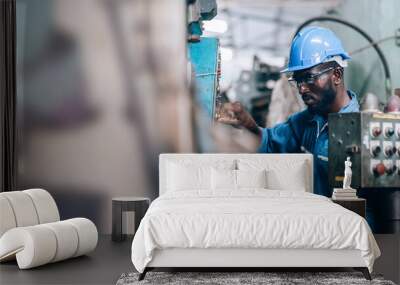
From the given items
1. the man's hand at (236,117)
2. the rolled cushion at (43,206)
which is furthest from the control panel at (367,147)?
the rolled cushion at (43,206)

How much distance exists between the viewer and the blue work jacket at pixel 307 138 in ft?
23.2

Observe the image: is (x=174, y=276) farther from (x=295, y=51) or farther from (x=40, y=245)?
(x=295, y=51)

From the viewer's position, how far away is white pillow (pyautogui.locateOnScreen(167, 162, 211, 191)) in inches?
257

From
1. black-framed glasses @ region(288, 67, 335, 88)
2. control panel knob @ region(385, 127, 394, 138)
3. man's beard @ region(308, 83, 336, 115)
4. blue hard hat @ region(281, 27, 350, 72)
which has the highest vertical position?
blue hard hat @ region(281, 27, 350, 72)

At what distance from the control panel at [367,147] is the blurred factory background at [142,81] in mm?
229

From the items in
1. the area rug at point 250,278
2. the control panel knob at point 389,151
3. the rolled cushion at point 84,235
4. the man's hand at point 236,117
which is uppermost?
the man's hand at point 236,117

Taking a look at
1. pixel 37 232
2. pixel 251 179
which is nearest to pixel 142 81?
pixel 251 179

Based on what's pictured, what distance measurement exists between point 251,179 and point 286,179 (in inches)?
15.4

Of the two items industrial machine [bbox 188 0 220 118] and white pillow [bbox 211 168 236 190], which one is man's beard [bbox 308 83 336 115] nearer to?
industrial machine [bbox 188 0 220 118]

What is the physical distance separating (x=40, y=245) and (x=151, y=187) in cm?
221

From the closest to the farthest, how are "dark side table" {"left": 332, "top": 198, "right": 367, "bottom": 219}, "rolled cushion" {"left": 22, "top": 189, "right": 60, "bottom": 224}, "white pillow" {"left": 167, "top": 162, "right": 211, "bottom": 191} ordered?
"rolled cushion" {"left": 22, "top": 189, "right": 60, "bottom": 224}
"dark side table" {"left": 332, "top": 198, "right": 367, "bottom": 219}
"white pillow" {"left": 167, "top": 162, "right": 211, "bottom": 191}

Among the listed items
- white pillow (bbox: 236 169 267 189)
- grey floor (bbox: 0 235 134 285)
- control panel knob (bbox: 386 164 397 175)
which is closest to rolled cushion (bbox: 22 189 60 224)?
grey floor (bbox: 0 235 134 285)

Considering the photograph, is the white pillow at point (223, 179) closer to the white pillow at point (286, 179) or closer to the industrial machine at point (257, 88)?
the white pillow at point (286, 179)

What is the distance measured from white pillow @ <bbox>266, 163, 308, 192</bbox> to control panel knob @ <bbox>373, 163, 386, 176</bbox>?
91 cm
